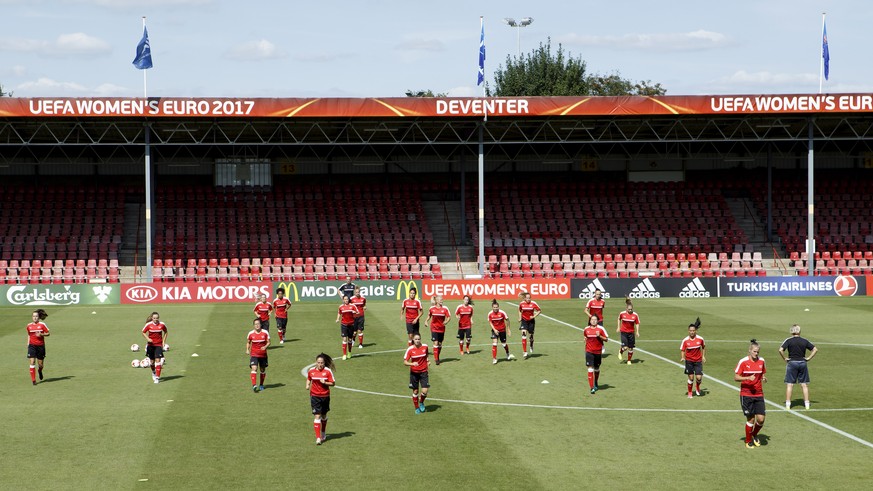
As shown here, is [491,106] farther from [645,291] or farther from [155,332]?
[155,332]

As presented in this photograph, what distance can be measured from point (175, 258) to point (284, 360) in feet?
97.6

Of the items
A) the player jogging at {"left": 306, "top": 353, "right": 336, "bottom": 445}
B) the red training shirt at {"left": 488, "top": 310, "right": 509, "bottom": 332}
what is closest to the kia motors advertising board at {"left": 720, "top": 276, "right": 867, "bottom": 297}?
the red training shirt at {"left": 488, "top": 310, "right": 509, "bottom": 332}

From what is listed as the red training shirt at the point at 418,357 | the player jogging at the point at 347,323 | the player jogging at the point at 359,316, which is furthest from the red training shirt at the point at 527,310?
the red training shirt at the point at 418,357

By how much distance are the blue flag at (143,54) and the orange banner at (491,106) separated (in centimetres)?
199

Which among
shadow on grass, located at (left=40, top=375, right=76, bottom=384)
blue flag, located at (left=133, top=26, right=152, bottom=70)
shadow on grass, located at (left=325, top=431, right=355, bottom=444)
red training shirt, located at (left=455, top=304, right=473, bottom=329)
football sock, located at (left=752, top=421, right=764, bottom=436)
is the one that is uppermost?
blue flag, located at (left=133, top=26, right=152, bottom=70)

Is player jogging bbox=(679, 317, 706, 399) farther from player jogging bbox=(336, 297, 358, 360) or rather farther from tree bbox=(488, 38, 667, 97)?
tree bbox=(488, 38, 667, 97)

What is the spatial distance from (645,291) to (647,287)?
0.23 m

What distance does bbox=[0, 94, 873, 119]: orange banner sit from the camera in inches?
1971

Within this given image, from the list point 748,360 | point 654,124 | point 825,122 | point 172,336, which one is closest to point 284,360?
point 172,336

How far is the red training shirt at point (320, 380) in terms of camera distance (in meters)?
17.5

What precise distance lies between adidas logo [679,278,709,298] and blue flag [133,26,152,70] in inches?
1149

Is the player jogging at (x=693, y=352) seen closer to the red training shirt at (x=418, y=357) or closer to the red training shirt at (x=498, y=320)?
the red training shirt at (x=418, y=357)

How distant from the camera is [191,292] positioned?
48.2 metres

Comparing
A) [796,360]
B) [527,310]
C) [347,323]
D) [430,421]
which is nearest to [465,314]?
[527,310]
